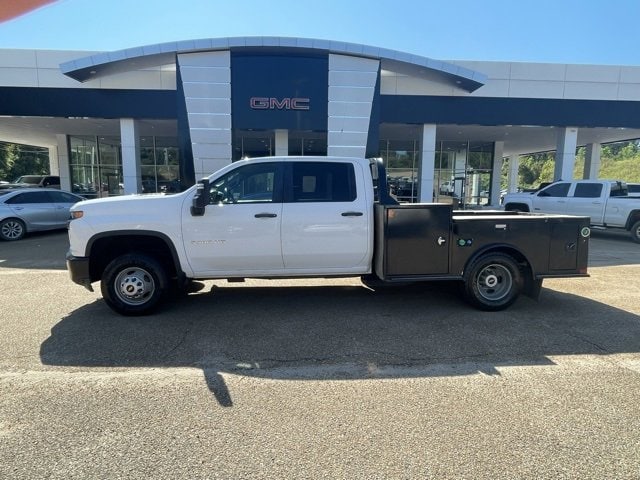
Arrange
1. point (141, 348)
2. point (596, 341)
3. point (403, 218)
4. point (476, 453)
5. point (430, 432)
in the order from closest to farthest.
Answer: point (476, 453) < point (430, 432) < point (141, 348) < point (596, 341) < point (403, 218)

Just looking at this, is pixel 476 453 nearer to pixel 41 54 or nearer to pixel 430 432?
pixel 430 432

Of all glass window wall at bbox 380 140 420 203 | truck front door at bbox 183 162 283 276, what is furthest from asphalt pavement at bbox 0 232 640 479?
glass window wall at bbox 380 140 420 203

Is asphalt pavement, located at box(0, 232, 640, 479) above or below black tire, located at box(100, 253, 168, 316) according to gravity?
below

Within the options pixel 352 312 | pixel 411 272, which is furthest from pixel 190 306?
pixel 411 272

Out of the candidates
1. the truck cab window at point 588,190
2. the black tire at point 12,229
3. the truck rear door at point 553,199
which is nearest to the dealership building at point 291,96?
the truck rear door at point 553,199

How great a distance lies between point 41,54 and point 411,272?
17641 mm

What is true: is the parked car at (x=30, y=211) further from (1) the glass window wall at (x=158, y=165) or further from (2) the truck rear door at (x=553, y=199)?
(2) the truck rear door at (x=553, y=199)

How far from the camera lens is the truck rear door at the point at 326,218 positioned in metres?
5.54

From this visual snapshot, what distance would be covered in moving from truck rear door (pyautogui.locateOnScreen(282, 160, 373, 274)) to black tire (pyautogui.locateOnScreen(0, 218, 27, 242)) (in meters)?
11.2

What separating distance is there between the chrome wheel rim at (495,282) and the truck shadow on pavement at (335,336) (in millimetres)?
291

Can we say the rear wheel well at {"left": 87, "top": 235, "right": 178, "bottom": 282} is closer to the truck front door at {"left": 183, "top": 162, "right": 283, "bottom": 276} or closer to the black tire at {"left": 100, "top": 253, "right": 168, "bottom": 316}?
the black tire at {"left": 100, "top": 253, "right": 168, "bottom": 316}

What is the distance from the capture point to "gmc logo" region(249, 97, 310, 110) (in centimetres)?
1463

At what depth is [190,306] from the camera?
6023 millimetres

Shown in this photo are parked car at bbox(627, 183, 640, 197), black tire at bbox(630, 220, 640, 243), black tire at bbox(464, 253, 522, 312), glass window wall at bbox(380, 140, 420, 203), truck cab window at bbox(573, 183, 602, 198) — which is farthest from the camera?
glass window wall at bbox(380, 140, 420, 203)
